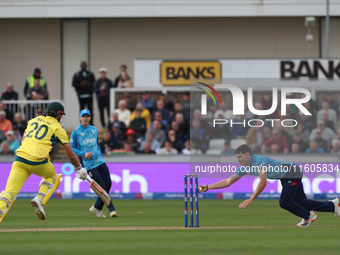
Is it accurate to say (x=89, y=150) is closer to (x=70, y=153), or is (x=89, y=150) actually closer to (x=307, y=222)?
(x=70, y=153)

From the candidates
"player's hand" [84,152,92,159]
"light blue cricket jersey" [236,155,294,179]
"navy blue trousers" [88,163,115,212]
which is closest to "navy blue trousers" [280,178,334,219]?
"light blue cricket jersey" [236,155,294,179]

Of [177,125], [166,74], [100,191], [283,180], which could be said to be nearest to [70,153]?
[100,191]

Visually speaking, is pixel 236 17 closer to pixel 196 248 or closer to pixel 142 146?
pixel 142 146

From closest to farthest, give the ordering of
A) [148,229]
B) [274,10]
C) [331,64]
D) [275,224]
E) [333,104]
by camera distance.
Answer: [148,229] < [275,224] < [333,104] < [331,64] < [274,10]

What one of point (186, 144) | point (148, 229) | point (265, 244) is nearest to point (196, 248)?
point (265, 244)

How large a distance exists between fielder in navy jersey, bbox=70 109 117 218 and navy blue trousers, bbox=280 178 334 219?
416 cm

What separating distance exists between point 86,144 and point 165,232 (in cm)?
434

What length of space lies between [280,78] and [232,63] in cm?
190

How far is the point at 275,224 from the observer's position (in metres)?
16.6

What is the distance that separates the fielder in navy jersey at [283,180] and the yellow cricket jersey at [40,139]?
2.78 metres

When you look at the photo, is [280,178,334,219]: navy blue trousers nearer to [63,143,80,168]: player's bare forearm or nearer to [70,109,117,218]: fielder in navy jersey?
[63,143,80,168]: player's bare forearm

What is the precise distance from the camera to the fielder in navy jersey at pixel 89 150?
18156mm

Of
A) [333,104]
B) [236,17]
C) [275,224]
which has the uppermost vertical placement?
[236,17]

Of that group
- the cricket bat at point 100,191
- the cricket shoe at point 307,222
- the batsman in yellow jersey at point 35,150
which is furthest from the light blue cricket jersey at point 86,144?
the cricket shoe at point 307,222
